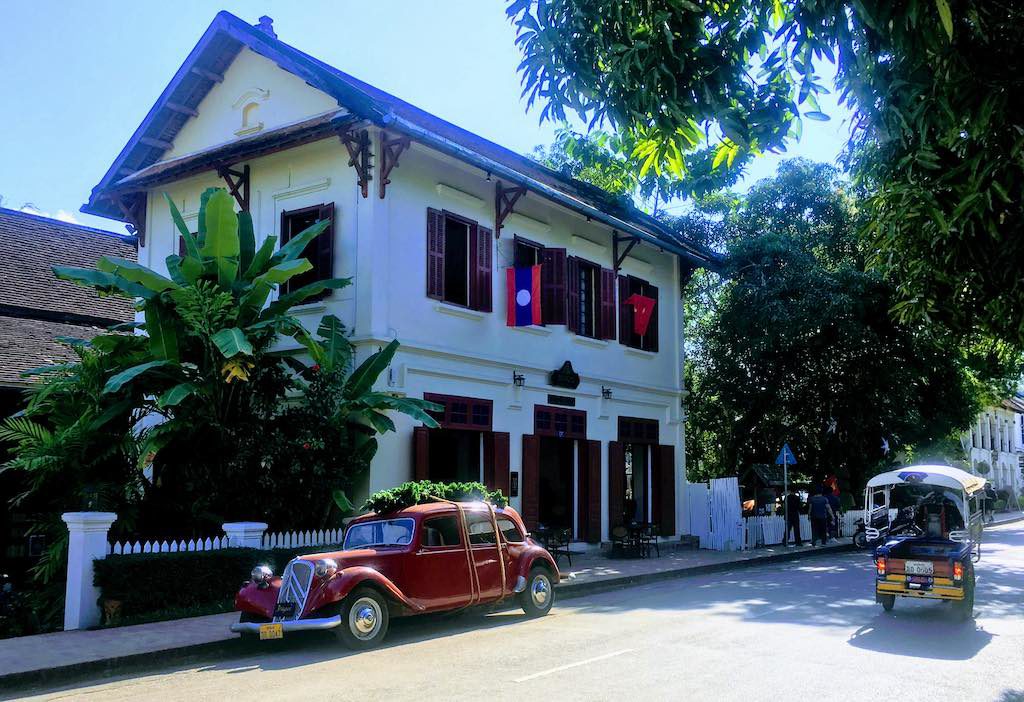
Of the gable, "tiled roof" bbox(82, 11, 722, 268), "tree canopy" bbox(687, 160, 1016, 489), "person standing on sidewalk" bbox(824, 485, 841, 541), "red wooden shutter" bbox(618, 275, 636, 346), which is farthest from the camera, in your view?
"person standing on sidewalk" bbox(824, 485, 841, 541)

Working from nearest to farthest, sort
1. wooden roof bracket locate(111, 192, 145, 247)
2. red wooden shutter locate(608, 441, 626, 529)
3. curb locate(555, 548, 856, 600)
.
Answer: curb locate(555, 548, 856, 600)
wooden roof bracket locate(111, 192, 145, 247)
red wooden shutter locate(608, 441, 626, 529)

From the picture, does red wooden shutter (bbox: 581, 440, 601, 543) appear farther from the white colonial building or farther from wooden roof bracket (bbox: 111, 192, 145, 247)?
wooden roof bracket (bbox: 111, 192, 145, 247)

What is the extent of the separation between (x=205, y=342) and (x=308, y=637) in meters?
4.85

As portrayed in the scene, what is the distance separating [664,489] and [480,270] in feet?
28.8

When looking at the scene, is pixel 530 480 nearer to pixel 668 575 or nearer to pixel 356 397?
→ pixel 668 575

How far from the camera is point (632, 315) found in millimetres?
24078

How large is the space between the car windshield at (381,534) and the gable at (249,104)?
920cm

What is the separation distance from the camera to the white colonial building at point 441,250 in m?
17.3

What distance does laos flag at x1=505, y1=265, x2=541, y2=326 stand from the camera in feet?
63.9

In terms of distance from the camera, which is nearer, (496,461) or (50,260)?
(496,461)

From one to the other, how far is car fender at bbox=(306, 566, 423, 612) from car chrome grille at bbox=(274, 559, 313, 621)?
0.13m

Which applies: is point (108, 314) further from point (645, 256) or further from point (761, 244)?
point (761, 244)

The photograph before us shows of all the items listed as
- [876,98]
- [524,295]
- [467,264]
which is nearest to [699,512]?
[524,295]

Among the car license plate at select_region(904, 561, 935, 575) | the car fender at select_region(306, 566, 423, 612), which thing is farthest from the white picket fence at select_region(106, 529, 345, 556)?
the car license plate at select_region(904, 561, 935, 575)
